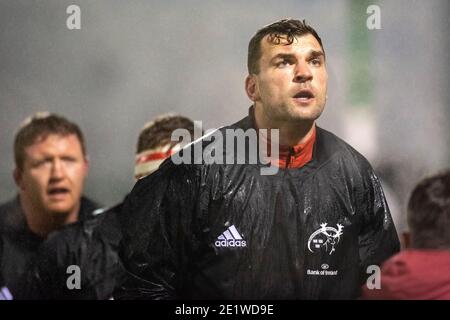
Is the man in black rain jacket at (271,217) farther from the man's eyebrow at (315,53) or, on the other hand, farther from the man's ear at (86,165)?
the man's ear at (86,165)

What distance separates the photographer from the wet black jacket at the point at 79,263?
224cm

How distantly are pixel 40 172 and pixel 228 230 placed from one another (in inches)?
25.6

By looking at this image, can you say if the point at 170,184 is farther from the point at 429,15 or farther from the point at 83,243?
the point at 429,15

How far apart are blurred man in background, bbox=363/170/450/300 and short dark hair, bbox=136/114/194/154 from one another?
72cm

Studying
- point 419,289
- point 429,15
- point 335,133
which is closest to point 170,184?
point 335,133

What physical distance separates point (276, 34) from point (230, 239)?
2.07 feet

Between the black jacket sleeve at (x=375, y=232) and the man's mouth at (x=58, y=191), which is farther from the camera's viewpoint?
the man's mouth at (x=58, y=191)

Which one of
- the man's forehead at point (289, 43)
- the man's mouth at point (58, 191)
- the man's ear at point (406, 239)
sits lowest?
the man's ear at point (406, 239)

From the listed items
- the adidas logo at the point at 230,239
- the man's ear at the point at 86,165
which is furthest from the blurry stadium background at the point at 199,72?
the adidas logo at the point at 230,239

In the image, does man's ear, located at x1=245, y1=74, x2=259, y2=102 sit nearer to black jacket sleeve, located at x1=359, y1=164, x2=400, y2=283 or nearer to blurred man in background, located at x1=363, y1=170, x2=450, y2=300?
black jacket sleeve, located at x1=359, y1=164, x2=400, y2=283

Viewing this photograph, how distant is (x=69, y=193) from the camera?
2330mm

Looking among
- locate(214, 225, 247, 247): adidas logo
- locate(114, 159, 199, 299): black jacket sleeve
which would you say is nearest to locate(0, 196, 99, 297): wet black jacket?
locate(114, 159, 199, 299): black jacket sleeve

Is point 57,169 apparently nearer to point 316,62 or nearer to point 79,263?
point 79,263

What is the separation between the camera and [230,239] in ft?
7.00
